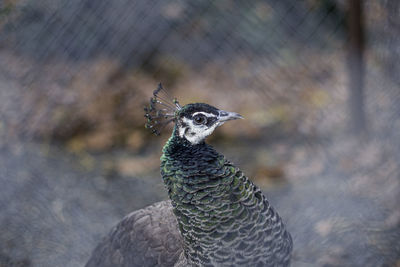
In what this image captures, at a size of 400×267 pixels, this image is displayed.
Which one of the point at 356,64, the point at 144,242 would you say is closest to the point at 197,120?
the point at 144,242

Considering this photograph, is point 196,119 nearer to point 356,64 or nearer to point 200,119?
point 200,119

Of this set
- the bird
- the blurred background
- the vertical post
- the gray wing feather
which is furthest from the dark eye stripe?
the vertical post

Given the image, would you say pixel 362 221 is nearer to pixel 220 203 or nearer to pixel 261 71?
pixel 220 203

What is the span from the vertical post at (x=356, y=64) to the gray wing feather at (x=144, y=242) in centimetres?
193

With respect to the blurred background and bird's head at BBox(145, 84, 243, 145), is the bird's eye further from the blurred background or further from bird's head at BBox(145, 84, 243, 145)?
the blurred background

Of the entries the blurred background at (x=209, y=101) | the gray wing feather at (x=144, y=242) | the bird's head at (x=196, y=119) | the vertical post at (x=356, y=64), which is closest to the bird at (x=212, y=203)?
the bird's head at (x=196, y=119)

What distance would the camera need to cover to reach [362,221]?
3.08m

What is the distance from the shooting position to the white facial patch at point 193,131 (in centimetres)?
211

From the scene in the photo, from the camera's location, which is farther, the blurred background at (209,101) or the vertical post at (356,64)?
the vertical post at (356,64)

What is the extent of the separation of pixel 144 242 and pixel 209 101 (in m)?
2.33

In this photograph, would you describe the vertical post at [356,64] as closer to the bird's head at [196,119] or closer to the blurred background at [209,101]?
the blurred background at [209,101]

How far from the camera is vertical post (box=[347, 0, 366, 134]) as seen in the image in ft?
10.6

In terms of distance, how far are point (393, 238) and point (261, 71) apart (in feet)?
7.00

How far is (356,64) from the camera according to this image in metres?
3.44
